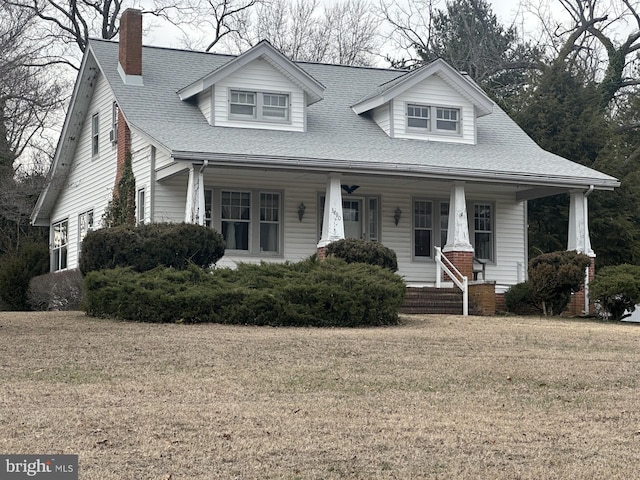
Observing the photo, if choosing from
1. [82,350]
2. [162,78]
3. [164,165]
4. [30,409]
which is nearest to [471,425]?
[30,409]

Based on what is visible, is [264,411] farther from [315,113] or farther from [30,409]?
[315,113]

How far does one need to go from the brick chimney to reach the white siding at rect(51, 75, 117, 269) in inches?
37.7

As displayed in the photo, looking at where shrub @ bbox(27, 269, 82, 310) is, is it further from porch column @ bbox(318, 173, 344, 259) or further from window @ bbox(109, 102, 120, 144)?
porch column @ bbox(318, 173, 344, 259)

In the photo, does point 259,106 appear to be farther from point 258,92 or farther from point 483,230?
point 483,230

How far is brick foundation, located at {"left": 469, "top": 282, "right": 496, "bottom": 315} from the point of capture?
75.0 feet

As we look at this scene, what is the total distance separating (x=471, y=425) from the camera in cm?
970

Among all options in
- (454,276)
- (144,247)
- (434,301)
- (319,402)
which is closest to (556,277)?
(454,276)

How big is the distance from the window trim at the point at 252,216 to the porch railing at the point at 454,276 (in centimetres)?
384

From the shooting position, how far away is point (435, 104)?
26.8m

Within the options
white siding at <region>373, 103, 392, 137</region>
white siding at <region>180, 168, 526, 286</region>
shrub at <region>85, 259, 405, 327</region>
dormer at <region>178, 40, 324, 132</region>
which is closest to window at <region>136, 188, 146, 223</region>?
white siding at <region>180, 168, 526, 286</region>

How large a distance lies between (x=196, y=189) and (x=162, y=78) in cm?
592

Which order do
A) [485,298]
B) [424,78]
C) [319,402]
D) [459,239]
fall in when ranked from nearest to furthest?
[319,402]
[485,298]
[459,239]
[424,78]

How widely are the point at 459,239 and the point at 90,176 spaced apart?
10814 millimetres

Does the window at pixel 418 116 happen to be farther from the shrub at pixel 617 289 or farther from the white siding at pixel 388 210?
the shrub at pixel 617 289
